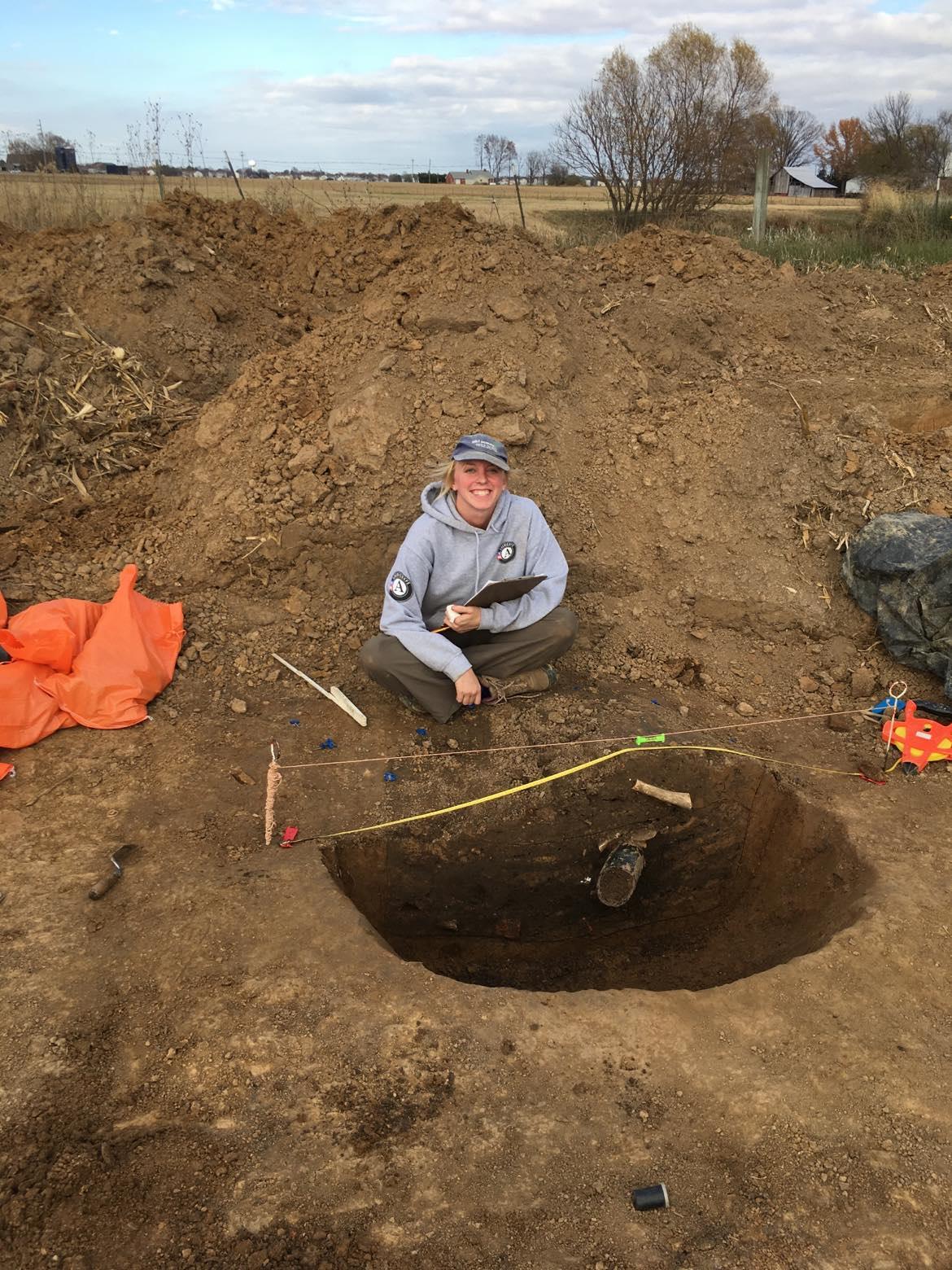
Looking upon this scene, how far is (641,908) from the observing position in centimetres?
442

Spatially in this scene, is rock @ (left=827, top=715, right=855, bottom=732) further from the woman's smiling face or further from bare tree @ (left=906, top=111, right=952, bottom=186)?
bare tree @ (left=906, top=111, right=952, bottom=186)

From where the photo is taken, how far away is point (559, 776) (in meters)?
4.12

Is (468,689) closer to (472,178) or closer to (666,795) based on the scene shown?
(666,795)

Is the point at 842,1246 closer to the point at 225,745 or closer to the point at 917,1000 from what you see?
the point at 917,1000

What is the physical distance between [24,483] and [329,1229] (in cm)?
559

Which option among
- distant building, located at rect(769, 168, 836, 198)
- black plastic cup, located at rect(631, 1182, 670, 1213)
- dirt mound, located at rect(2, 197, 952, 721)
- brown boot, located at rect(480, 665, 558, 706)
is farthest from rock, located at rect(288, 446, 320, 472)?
distant building, located at rect(769, 168, 836, 198)

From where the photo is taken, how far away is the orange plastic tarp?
4.18 meters

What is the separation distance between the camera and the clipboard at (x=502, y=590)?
14.0ft

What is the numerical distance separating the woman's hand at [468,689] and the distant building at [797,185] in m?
38.8

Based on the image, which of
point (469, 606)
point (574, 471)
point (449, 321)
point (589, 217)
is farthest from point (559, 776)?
point (589, 217)

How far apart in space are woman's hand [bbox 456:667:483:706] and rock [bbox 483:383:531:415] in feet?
7.16

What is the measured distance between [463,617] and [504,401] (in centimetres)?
198

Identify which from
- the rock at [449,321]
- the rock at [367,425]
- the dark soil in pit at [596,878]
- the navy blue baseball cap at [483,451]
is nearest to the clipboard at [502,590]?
the navy blue baseball cap at [483,451]

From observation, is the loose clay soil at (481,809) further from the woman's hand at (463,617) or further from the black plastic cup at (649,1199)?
the woman's hand at (463,617)
